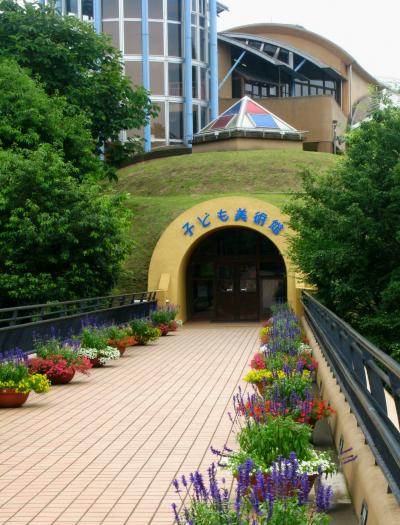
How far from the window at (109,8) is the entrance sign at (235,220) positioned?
30.2 meters

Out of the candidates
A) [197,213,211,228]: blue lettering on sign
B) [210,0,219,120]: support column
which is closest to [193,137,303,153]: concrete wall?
[210,0,219,120]: support column

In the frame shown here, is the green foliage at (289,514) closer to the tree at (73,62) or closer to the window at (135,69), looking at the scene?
the tree at (73,62)

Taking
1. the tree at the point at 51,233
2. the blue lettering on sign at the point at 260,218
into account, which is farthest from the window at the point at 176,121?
the tree at the point at 51,233

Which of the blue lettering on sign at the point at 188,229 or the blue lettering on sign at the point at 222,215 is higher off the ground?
the blue lettering on sign at the point at 222,215

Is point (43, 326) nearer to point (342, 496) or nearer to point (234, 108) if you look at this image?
point (342, 496)

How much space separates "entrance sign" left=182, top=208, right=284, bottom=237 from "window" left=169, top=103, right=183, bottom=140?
27987 mm

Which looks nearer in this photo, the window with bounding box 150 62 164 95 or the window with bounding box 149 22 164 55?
the window with bounding box 149 22 164 55

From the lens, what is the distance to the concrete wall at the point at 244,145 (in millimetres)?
56812

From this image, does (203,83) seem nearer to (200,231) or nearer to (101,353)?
(200,231)

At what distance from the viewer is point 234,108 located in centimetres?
6006

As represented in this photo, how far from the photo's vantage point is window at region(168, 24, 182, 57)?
6444 centimetres

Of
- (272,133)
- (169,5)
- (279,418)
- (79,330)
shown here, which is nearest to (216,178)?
(272,133)

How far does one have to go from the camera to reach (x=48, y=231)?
27.5 metres

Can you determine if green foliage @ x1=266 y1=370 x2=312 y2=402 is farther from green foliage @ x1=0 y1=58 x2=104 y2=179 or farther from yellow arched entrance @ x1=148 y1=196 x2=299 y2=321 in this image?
yellow arched entrance @ x1=148 y1=196 x2=299 y2=321
